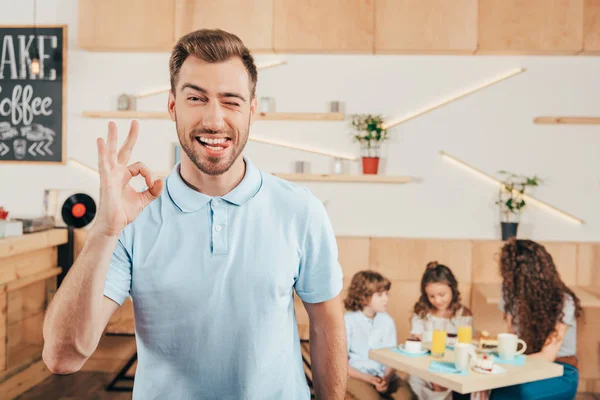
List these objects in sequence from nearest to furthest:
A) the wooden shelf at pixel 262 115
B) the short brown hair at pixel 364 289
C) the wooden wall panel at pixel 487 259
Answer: the short brown hair at pixel 364 289 → the wooden wall panel at pixel 487 259 → the wooden shelf at pixel 262 115

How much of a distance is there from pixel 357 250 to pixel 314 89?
1.14 meters

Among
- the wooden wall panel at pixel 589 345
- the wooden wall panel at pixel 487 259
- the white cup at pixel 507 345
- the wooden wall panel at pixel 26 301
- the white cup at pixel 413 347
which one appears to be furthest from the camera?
the wooden wall panel at pixel 487 259

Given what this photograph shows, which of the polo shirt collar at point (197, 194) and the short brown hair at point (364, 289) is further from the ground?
the polo shirt collar at point (197, 194)

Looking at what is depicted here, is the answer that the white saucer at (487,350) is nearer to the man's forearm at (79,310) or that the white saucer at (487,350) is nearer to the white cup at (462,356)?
the white cup at (462,356)

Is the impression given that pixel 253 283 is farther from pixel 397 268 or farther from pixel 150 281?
pixel 397 268

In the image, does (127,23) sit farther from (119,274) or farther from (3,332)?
(119,274)

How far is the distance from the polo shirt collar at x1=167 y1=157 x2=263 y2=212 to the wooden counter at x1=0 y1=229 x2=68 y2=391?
2454mm

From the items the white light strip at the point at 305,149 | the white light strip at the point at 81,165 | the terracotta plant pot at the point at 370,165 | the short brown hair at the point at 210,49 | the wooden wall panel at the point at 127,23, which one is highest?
the wooden wall panel at the point at 127,23

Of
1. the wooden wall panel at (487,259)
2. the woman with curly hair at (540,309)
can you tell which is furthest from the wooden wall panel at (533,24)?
the woman with curly hair at (540,309)

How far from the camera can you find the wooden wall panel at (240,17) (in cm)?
413

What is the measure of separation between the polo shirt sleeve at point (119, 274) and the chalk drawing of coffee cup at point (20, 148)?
3665 millimetres

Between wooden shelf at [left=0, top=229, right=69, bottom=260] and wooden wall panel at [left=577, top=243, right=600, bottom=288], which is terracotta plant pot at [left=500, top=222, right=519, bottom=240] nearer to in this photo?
wooden wall panel at [left=577, top=243, right=600, bottom=288]

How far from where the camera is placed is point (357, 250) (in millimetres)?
4254

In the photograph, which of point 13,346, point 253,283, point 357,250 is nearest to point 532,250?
point 357,250
